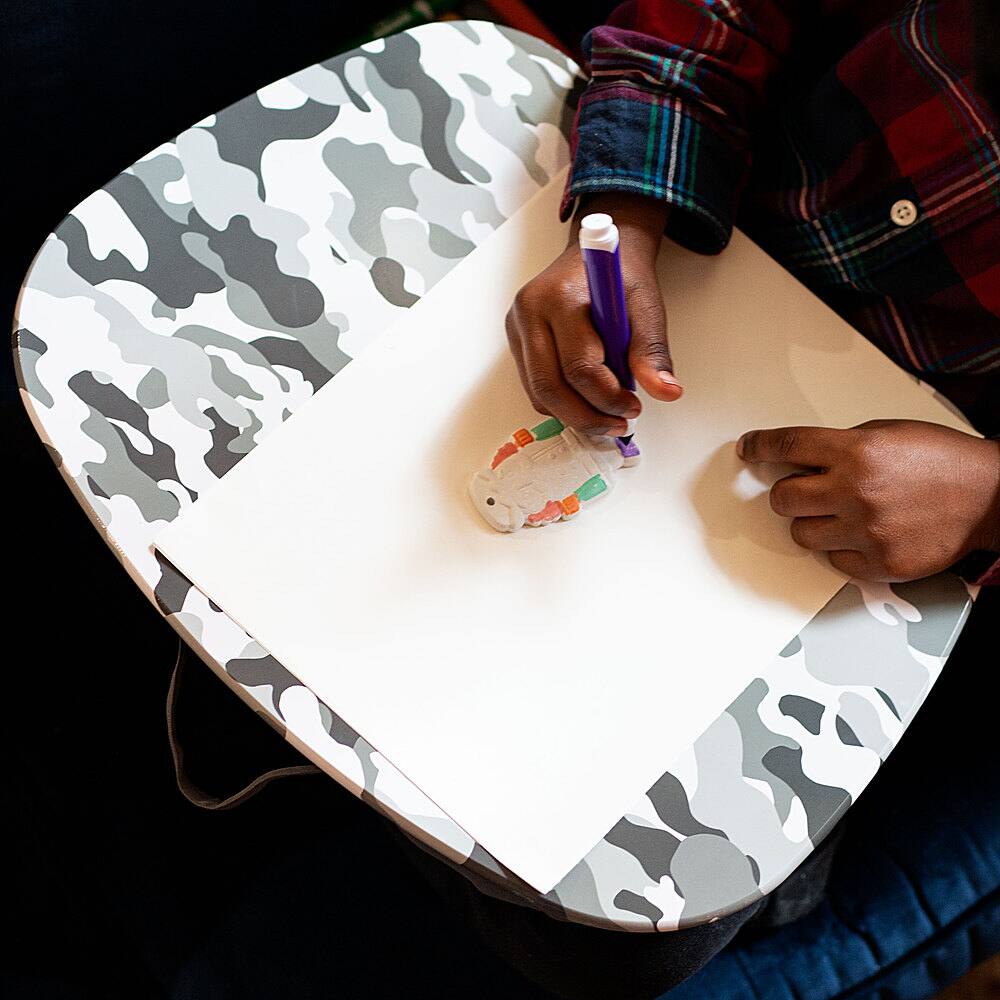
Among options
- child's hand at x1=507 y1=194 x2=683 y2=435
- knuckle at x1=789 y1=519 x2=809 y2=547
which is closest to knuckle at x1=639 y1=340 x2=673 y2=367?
child's hand at x1=507 y1=194 x2=683 y2=435

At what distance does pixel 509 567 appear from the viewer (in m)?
0.53

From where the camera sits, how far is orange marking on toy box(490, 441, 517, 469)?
Result: 21.5 inches

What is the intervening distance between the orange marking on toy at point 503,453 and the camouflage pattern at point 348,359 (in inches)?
3.8

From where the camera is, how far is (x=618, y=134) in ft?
2.00

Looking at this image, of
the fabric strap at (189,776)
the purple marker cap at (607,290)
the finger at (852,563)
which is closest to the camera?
the purple marker cap at (607,290)

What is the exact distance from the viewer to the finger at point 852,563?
1.81 ft

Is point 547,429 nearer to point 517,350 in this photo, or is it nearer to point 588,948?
point 517,350

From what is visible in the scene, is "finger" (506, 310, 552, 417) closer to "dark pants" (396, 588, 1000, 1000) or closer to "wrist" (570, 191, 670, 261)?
"wrist" (570, 191, 670, 261)

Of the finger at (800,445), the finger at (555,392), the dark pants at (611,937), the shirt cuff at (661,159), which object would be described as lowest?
the dark pants at (611,937)

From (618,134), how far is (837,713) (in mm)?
341

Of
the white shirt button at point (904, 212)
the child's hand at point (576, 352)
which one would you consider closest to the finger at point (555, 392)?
the child's hand at point (576, 352)

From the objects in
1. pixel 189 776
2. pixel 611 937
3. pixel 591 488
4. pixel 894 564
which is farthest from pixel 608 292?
pixel 189 776

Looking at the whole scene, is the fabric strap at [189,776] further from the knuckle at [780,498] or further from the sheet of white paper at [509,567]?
the knuckle at [780,498]

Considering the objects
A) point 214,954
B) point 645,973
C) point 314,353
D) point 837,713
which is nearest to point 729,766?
point 837,713
